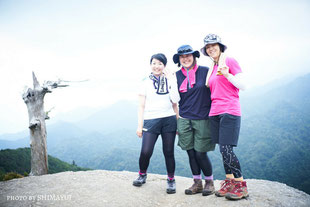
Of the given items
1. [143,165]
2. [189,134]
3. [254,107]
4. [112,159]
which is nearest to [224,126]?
[189,134]

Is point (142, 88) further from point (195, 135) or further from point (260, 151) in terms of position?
point (260, 151)

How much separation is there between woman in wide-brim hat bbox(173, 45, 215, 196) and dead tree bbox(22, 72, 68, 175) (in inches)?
237

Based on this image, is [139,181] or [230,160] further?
[139,181]

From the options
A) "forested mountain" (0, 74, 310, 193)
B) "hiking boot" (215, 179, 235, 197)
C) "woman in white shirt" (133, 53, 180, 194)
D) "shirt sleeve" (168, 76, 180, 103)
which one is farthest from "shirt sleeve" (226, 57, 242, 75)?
"forested mountain" (0, 74, 310, 193)

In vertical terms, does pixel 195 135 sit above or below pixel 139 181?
above

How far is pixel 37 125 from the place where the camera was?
7164 millimetres

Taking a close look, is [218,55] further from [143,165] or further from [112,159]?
A: [112,159]

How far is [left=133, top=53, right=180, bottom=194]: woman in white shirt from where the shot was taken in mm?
3791

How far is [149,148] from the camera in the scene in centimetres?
380

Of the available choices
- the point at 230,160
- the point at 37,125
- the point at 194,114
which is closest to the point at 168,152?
→ the point at 194,114

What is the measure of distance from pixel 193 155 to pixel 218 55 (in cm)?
192

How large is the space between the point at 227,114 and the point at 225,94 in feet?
1.15

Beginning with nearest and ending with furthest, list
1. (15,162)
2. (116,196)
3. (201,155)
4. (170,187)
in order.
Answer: (201,155), (116,196), (170,187), (15,162)

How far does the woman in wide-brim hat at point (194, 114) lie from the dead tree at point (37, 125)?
602cm
